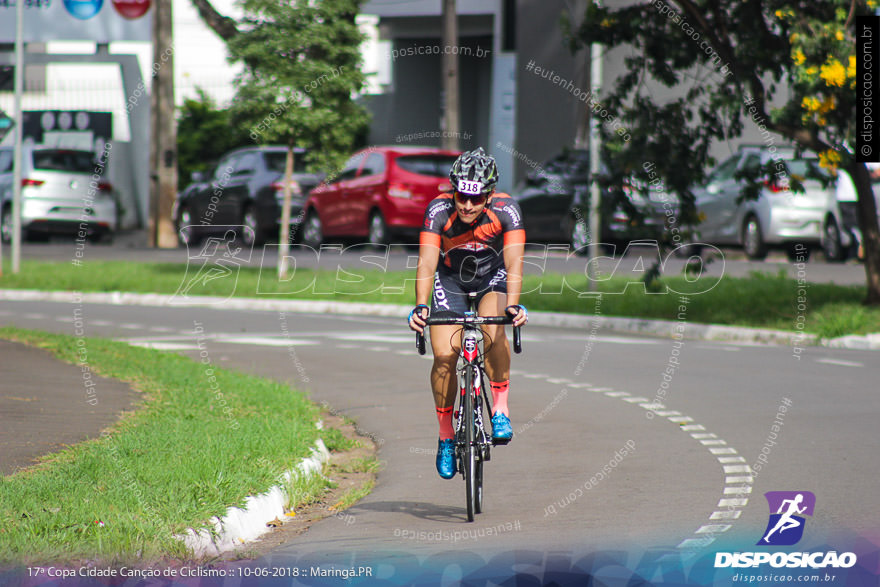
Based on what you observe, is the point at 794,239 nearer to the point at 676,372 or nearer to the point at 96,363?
the point at 676,372

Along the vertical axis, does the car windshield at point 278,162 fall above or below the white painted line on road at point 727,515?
above

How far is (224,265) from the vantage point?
26.3m

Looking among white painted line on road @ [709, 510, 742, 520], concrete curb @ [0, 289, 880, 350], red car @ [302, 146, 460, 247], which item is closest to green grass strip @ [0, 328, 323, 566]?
white painted line on road @ [709, 510, 742, 520]

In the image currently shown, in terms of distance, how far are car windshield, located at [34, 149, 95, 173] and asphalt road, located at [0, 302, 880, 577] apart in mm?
13089

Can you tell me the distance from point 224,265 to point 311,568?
2037 centimetres

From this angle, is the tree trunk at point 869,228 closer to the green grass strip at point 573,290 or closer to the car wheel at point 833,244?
the green grass strip at point 573,290

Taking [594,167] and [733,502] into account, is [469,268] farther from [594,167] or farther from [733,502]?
[594,167]

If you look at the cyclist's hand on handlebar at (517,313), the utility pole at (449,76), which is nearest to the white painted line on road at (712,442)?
the cyclist's hand on handlebar at (517,313)

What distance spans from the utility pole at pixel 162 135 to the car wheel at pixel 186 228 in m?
0.29

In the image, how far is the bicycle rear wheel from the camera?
7320 mm

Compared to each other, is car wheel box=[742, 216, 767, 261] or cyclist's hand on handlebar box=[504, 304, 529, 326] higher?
cyclist's hand on handlebar box=[504, 304, 529, 326]

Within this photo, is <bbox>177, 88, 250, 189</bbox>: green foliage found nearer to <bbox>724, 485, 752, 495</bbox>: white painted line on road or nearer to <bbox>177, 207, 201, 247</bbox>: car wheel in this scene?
<bbox>177, 207, 201, 247</bbox>: car wheel

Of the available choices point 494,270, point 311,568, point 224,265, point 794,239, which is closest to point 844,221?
point 794,239

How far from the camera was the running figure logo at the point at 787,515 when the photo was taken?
6.66m
